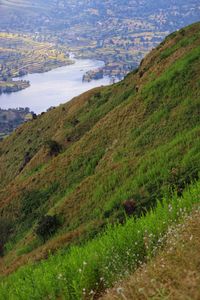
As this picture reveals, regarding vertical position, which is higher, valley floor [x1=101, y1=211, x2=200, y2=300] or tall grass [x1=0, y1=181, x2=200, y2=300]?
valley floor [x1=101, y1=211, x2=200, y2=300]

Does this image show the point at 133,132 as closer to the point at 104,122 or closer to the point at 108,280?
the point at 104,122

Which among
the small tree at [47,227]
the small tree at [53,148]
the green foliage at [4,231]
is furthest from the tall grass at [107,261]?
the small tree at [53,148]

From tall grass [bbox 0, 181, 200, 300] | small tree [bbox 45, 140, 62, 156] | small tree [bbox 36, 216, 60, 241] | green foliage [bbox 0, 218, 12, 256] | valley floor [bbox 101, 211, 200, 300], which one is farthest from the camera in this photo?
small tree [bbox 45, 140, 62, 156]

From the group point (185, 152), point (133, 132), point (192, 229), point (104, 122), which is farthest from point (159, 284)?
point (104, 122)

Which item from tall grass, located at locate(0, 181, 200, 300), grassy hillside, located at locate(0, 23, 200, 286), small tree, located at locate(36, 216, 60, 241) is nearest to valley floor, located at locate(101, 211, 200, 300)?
tall grass, located at locate(0, 181, 200, 300)

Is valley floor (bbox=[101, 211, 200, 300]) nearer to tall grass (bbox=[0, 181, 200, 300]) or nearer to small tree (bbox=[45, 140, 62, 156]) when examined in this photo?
tall grass (bbox=[0, 181, 200, 300])

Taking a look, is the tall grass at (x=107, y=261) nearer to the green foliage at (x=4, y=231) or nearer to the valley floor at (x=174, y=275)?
the valley floor at (x=174, y=275)

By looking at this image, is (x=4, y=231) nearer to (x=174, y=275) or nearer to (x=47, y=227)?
(x=47, y=227)
